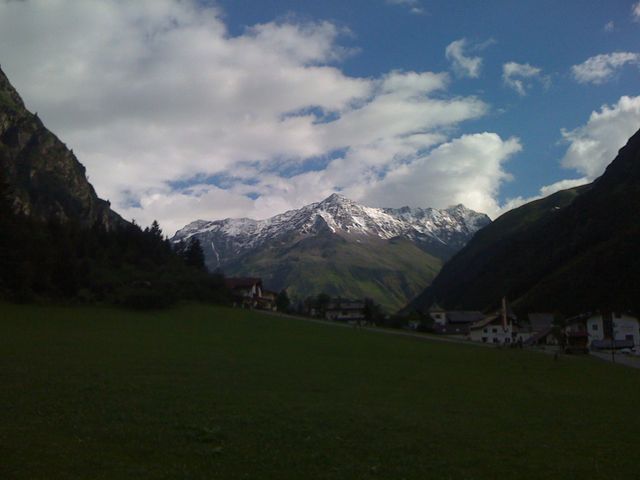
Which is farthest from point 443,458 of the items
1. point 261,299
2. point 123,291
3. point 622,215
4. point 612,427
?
point 622,215

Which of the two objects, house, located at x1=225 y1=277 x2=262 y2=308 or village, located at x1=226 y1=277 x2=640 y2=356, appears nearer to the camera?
village, located at x1=226 y1=277 x2=640 y2=356

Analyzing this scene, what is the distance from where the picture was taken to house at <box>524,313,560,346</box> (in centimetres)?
11934

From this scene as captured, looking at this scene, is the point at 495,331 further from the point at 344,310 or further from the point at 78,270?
the point at 78,270

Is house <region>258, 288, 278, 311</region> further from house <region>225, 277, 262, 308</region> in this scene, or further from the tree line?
the tree line

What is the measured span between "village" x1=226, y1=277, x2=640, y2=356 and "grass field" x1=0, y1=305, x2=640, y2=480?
69.4 m

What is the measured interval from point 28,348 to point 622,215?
182555mm

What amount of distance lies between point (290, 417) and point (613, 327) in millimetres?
128470

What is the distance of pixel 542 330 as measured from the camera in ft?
440

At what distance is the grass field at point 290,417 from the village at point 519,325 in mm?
69409

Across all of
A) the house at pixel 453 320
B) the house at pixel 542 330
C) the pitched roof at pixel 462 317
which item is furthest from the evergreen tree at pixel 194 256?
the house at pixel 542 330

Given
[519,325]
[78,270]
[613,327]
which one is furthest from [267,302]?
[613,327]

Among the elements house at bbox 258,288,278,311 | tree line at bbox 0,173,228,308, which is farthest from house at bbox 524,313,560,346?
tree line at bbox 0,173,228,308

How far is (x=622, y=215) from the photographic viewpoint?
180m

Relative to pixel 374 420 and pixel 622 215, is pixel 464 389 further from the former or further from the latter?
pixel 622 215
